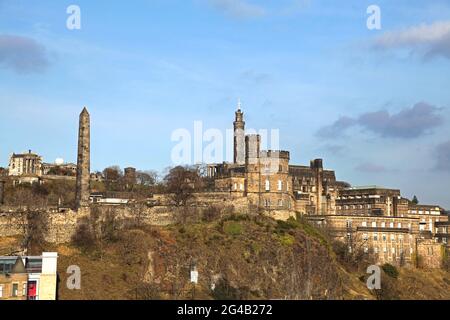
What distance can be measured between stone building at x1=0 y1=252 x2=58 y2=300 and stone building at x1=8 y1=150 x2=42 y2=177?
72756 millimetres

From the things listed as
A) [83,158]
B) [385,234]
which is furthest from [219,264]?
[385,234]

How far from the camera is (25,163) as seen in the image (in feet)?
431

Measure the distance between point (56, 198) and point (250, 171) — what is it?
87.3ft

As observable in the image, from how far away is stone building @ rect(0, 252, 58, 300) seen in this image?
51.7m

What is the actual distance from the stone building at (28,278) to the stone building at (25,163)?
72.8 metres

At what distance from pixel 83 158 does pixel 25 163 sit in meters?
61.7

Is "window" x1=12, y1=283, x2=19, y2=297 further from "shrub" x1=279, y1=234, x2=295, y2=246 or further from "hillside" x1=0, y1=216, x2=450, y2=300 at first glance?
"shrub" x1=279, y1=234, x2=295, y2=246

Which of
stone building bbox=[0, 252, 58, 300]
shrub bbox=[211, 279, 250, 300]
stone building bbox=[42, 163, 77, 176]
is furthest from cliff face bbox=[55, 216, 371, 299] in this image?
stone building bbox=[42, 163, 77, 176]

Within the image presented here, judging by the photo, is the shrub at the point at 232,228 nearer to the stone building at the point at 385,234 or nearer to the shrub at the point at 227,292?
the shrub at the point at 227,292

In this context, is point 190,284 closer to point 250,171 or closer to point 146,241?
point 146,241
